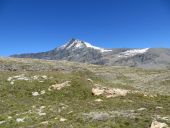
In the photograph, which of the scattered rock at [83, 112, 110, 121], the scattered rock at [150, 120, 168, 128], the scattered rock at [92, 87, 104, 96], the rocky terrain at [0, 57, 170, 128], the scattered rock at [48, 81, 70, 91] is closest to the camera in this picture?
the scattered rock at [150, 120, 168, 128]

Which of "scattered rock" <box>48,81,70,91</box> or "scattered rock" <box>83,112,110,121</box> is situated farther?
"scattered rock" <box>48,81,70,91</box>

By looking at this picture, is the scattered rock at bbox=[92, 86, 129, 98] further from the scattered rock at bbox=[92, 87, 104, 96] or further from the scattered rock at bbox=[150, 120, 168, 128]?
the scattered rock at bbox=[150, 120, 168, 128]

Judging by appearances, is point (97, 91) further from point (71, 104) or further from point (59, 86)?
point (71, 104)

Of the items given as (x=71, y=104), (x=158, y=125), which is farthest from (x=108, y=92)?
(x=158, y=125)

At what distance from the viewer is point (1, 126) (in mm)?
30250

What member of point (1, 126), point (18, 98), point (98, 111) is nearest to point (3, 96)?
point (18, 98)

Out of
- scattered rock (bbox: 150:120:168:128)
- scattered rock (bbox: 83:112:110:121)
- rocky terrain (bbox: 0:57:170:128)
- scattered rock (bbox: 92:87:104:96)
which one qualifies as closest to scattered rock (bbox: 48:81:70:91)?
rocky terrain (bbox: 0:57:170:128)

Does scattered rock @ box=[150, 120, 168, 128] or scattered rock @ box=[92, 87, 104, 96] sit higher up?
scattered rock @ box=[92, 87, 104, 96]

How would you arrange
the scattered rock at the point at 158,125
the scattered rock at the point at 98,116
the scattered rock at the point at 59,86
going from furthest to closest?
the scattered rock at the point at 59,86
the scattered rock at the point at 98,116
the scattered rock at the point at 158,125

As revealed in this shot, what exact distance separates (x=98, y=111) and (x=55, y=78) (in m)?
17.8

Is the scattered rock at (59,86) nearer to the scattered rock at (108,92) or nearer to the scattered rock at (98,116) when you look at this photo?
the scattered rock at (108,92)

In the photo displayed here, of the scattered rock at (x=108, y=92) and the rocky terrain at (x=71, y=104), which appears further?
the scattered rock at (x=108, y=92)

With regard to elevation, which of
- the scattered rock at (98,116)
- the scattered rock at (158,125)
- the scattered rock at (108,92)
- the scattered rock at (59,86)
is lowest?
the scattered rock at (158,125)

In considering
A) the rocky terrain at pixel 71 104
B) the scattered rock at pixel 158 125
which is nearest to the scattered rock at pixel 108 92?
the rocky terrain at pixel 71 104
